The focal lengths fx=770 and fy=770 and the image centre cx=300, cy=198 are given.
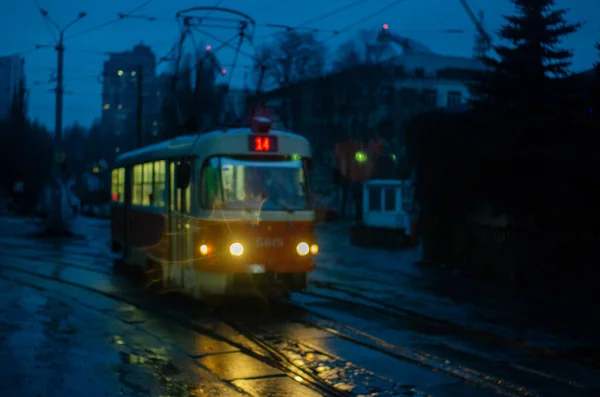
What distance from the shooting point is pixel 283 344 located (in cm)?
1040

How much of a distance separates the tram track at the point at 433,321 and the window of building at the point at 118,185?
5.35 m

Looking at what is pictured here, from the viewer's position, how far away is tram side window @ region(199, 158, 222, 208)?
1277 centimetres

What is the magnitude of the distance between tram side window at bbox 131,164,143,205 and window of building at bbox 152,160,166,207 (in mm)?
1599

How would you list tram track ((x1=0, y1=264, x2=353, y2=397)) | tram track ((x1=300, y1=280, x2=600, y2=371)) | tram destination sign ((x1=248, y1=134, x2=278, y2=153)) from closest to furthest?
tram track ((x1=0, y1=264, x2=353, y2=397)) < tram track ((x1=300, y1=280, x2=600, y2=371)) < tram destination sign ((x1=248, y1=134, x2=278, y2=153))

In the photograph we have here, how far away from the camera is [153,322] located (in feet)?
39.5

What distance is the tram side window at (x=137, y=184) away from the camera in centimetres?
1708

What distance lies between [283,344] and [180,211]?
418 cm

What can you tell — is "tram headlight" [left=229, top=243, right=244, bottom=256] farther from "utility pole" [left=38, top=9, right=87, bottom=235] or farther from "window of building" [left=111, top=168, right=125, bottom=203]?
"utility pole" [left=38, top=9, right=87, bottom=235]

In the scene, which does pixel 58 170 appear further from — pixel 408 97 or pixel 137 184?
pixel 408 97

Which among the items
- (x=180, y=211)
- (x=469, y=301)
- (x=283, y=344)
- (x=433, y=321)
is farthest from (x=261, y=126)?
(x=469, y=301)

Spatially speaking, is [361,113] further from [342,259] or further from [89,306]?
A: [89,306]

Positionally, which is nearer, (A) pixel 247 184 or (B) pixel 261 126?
(A) pixel 247 184

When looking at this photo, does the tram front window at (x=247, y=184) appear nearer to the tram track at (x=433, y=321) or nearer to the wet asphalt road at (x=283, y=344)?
the wet asphalt road at (x=283, y=344)

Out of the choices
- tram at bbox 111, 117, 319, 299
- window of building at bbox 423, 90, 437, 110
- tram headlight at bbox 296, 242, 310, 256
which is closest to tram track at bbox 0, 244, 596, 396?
tram at bbox 111, 117, 319, 299
